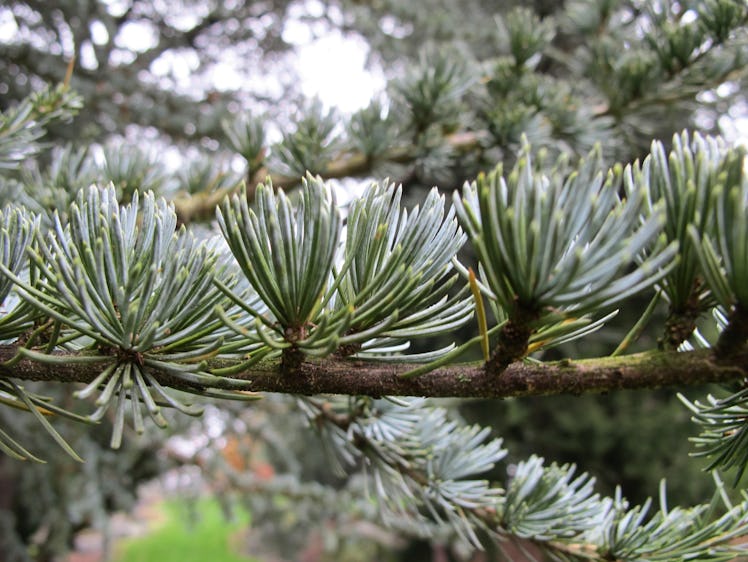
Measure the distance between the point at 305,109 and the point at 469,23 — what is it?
1.32 meters

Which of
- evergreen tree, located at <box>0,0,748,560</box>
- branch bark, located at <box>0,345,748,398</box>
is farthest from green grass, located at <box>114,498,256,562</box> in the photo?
branch bark, located at <box>0,345,748,398</box>

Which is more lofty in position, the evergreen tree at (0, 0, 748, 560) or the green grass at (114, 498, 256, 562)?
the evergreen tree at (0, 0, 748, 560)

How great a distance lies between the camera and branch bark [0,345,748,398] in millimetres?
222

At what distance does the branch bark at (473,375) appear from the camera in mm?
222

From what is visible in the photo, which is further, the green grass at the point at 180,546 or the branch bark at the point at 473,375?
the green grass at the point at 180,546

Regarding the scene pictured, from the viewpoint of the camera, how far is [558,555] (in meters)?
0.39

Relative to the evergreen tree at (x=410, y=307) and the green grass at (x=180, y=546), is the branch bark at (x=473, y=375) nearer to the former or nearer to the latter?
the evergreen tree at (x=410, y=307)

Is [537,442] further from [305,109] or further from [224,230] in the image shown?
[224,230]

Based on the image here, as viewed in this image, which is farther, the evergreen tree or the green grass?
the green grass

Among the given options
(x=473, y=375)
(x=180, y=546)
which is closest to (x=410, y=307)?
(x=473, y=375)

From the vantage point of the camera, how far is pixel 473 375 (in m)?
0.24

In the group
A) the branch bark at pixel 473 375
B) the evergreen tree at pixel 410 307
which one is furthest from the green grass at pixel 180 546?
the branch bark at pixel 473 375

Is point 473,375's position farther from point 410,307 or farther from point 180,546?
point 180,546

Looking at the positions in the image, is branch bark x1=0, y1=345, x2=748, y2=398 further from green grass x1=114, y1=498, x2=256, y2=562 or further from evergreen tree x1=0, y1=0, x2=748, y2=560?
green grass x1=114, y1=498, x2=256, y2=562
